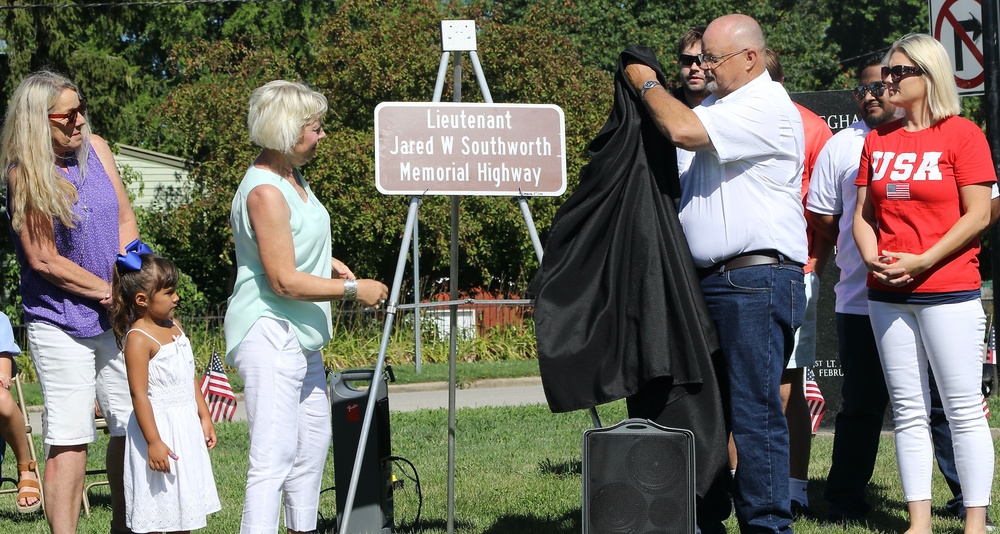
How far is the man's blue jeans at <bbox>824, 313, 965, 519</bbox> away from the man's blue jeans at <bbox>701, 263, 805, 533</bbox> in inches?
44.0

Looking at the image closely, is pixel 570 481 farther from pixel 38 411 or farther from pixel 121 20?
pixel 121 20

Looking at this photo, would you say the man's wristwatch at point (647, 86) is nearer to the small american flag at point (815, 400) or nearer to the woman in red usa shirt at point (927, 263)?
the woman in red usa shirt at point (927, 263)

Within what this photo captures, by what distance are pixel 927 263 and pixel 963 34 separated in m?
4.02

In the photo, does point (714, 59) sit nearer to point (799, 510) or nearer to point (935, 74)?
point (935, 74)

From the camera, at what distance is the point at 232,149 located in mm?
17406

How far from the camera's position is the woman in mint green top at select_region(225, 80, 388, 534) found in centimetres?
389

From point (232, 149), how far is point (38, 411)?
22.3ft

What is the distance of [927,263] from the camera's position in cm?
426

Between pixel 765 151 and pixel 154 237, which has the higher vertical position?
pixel 154 237

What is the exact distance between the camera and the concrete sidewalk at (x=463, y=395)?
11133mm

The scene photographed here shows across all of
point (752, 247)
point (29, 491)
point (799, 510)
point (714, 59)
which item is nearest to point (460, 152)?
point (714, 59)

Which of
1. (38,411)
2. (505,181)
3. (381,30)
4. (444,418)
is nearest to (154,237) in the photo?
(381,30)

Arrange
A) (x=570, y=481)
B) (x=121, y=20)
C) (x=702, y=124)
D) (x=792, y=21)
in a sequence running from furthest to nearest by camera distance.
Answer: (x=792, y=21), (x=121, y=20), (x=570, y=481), (x=702, y=124)

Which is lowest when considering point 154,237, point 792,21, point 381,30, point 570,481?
point 570,481
